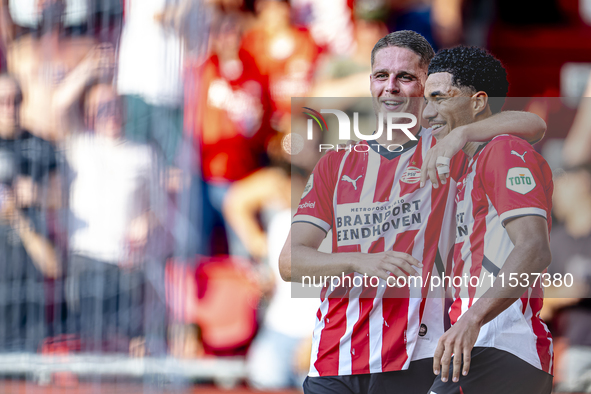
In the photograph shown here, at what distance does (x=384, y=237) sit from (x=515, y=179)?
299mm

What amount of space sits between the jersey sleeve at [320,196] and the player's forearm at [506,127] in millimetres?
293

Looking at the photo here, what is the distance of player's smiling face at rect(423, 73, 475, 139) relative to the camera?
1.22 metres

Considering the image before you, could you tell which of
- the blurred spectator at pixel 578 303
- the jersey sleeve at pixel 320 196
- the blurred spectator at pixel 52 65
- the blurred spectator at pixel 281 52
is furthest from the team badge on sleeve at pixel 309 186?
the blurred spectator at pixel 281 52

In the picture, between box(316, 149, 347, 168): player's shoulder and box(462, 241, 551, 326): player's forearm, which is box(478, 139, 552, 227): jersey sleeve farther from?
box(316, 149, 347, 168): player's shoulder

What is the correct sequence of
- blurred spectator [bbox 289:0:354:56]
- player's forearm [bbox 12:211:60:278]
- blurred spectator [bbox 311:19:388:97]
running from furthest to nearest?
blurred spectator [bbox 289:0:354:56] < blurred spectator [bbox 311:19:388:97] < player's forearm [bbox 12:211:60:278]

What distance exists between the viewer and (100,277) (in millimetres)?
2918

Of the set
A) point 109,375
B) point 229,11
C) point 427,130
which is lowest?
point 109,375

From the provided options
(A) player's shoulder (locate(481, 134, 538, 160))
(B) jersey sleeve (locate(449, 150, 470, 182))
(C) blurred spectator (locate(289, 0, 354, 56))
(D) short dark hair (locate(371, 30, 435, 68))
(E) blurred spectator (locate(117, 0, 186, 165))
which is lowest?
(B) jersey sleeve (locate(449, 150, 470, 182))

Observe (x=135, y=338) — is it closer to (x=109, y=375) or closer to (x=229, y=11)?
(x=109, y=375)

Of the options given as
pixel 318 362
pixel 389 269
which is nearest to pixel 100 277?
pixel 318 362

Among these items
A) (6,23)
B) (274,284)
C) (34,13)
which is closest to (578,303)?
(274,284)

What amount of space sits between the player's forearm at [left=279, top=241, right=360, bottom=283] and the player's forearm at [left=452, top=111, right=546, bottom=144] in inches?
14.0

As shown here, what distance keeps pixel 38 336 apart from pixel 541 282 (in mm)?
2582

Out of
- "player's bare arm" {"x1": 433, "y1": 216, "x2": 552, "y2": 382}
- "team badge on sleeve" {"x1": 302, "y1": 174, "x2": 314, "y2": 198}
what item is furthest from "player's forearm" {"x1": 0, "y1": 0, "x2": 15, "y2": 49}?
"player's bare arm" {"x1": 433, "y1": 216, "x2": 552, "y2": 382}
